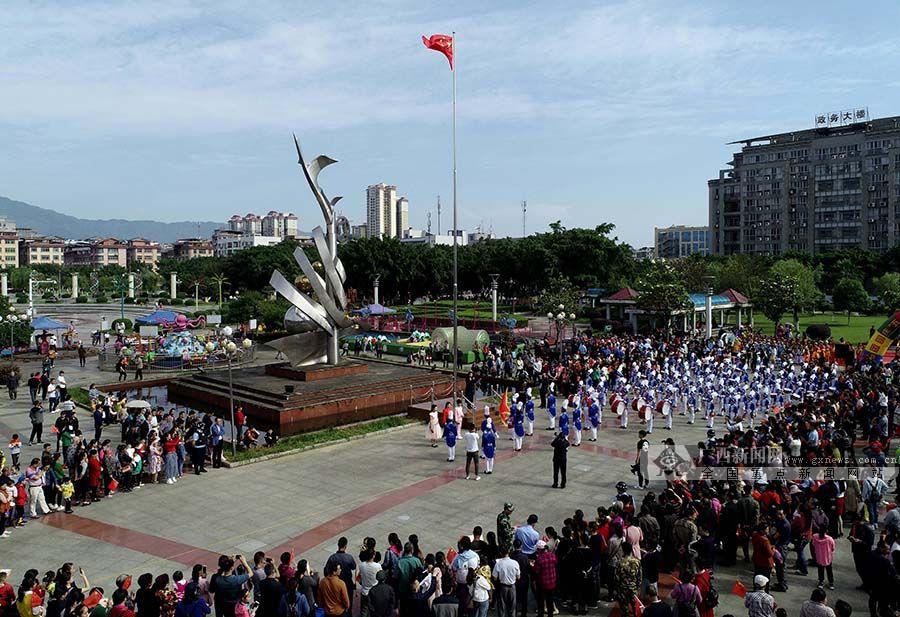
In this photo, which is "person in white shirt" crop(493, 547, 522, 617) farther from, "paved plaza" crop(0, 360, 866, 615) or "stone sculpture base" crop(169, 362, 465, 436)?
"stone sculpture base" crop(169, 362, 465, 436)

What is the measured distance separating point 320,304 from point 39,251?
556ft

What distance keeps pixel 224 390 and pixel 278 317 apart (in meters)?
22.0

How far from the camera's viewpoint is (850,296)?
55438 millimetres

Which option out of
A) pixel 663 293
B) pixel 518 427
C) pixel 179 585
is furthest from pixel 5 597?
pixel 663 293

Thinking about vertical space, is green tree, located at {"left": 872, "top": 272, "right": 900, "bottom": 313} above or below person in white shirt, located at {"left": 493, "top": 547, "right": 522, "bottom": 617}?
above

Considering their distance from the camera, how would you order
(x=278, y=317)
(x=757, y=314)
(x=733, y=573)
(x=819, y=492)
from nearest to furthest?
1. (x=733, y=573)
2. (x=819, y=492)
3. (x=278, y=317)
4. (x=757, y=314)

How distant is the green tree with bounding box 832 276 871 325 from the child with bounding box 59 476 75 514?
57180 millimetres

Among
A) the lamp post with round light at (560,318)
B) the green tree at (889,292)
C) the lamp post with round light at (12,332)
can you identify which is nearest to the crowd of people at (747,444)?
the lamp post with round light at (560,318)

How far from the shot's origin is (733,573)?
1075cm

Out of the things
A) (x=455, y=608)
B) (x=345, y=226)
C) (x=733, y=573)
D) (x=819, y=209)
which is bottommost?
(x=733, y=573)

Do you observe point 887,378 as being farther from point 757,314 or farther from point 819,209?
point 819,209

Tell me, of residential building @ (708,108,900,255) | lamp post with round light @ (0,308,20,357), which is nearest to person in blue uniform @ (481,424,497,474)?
lamp post with round light @ (0,308,20,357)

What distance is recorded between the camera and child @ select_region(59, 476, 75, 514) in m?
13.4

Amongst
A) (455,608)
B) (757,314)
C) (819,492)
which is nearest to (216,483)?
(455,608)
